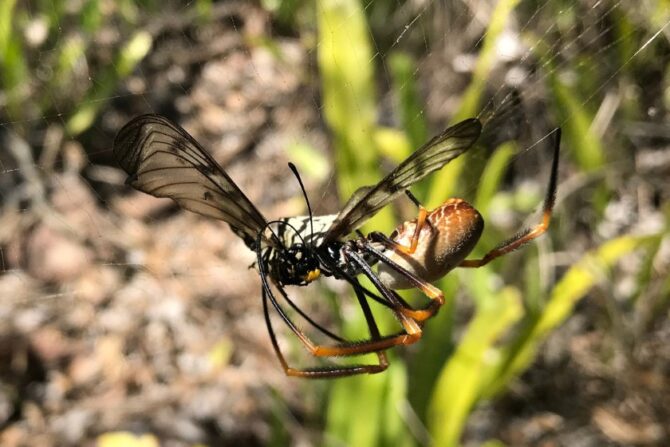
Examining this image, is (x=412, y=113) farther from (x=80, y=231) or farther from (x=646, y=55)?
(x=80, y=231)

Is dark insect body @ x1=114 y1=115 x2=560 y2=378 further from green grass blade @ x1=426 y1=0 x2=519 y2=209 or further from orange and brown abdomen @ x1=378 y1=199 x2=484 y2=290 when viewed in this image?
green grass blade @ x1=426 y1=0 x2=519 y2=209

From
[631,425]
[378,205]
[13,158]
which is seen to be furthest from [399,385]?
[13,158]

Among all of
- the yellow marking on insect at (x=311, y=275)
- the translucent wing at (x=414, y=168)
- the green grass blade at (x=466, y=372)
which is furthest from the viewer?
the green grass blade at (x=466, y=372)

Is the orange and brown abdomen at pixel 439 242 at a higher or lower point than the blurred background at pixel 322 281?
lower

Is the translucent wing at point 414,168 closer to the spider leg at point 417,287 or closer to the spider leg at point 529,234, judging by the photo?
the spider leg at point 417,287

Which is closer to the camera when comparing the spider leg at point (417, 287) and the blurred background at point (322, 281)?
the spider leg at point (417, 287)

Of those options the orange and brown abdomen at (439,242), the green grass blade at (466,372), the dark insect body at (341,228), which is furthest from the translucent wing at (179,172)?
the green grass blade at (466,372)
